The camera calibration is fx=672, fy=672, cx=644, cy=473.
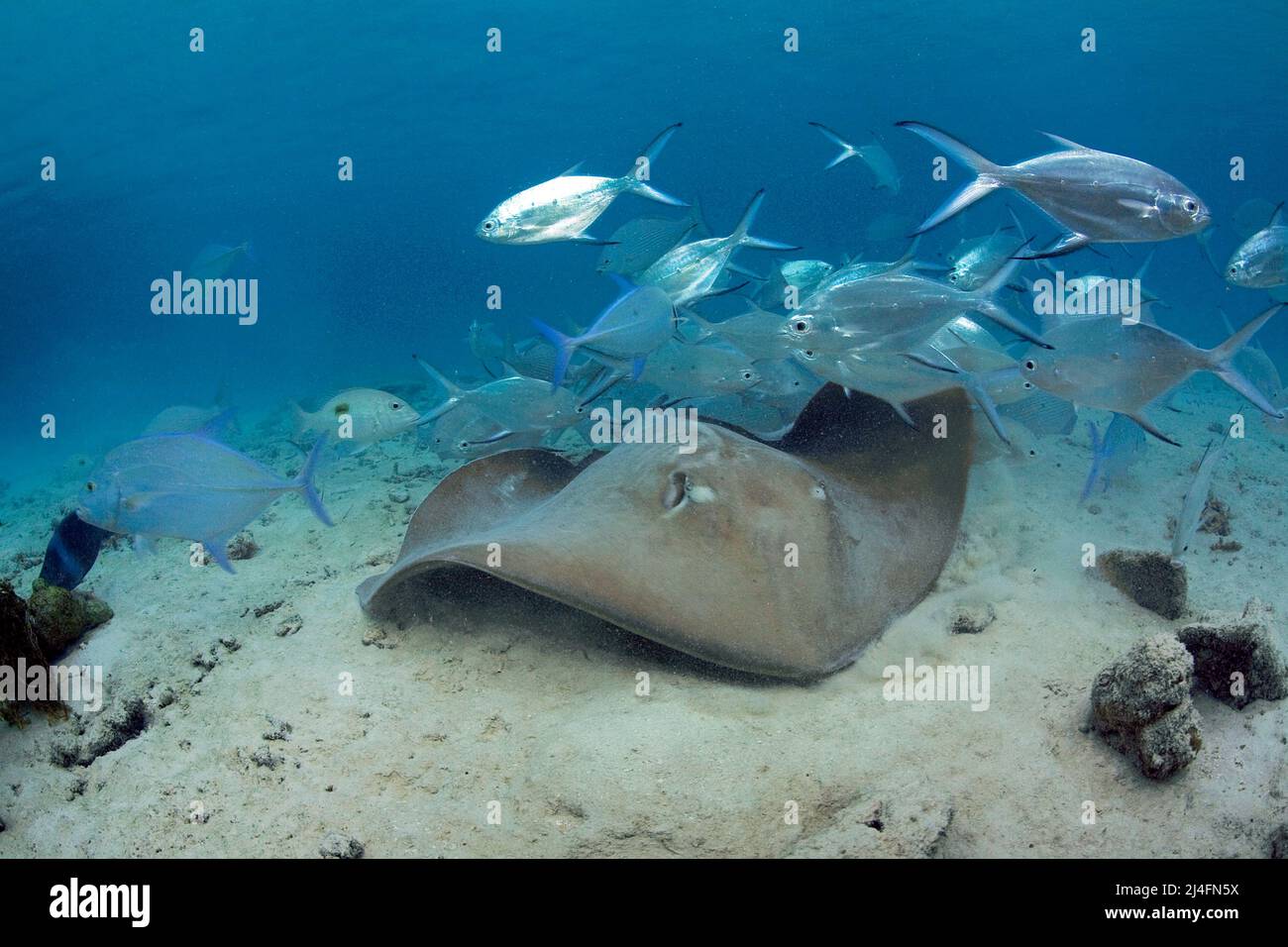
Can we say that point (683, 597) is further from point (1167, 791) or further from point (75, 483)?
point (75, 483)

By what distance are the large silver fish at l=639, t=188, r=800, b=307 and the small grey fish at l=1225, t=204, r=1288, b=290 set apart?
4.06 metres

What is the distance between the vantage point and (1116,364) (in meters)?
3.98

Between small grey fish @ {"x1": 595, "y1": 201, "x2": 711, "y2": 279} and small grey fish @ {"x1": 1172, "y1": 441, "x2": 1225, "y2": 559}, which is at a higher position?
small grey fish @ {"x1": 595, "y1": 201, "x2": 711, "y2": 279}

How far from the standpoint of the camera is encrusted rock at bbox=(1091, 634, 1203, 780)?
8.66 ft

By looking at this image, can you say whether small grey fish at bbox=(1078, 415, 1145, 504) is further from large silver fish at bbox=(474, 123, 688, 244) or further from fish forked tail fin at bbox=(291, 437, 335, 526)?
fish forked tail fin at bbox=(291, 437, 335, 526)

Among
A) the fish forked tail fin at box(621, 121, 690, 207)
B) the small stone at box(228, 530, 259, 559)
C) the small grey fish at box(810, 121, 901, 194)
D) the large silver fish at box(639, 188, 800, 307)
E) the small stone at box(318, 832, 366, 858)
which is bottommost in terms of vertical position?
the small stone at box(318, 832, 366, 858)

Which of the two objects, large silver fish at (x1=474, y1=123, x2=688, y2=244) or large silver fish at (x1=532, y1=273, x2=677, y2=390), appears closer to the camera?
large silver fish at (x1=532, y1=273, x2=677, y2=390)

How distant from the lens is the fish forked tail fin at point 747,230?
5.17 m

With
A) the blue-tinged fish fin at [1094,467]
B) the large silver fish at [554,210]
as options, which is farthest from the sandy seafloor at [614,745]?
the large silver fish at [554,210]

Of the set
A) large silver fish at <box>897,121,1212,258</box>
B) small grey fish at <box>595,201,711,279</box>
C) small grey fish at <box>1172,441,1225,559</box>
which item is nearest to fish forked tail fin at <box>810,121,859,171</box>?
small grey fish at <box>595,201,711,279</box>

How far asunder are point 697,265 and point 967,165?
2336mm

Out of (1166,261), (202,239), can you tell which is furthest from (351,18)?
(1166,261)

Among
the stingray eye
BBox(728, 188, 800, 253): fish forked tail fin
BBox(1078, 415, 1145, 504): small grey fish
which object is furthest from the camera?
BBox(1078, 415, 1145, 504): small grey fish
